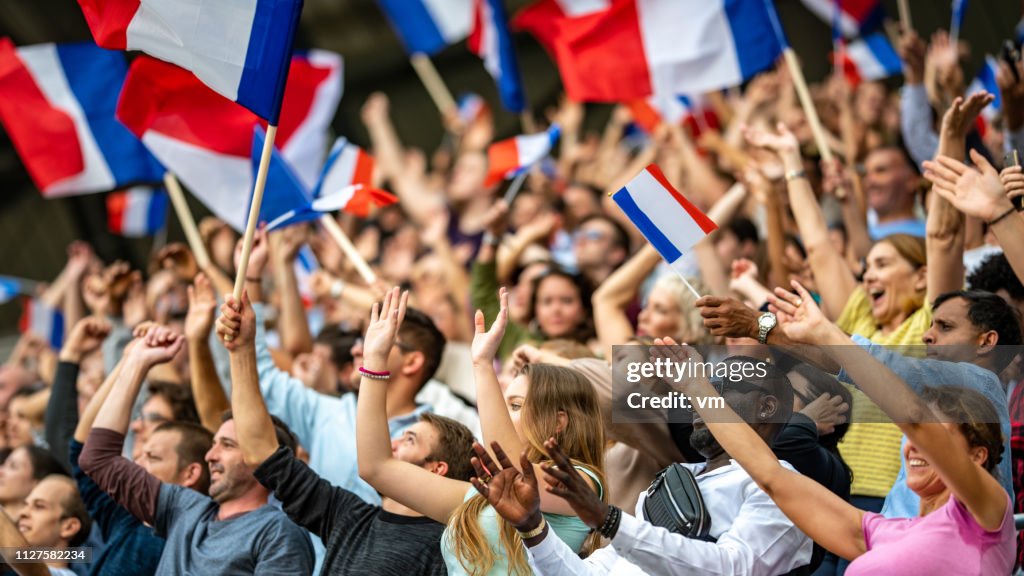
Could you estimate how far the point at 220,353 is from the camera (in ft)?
18.3

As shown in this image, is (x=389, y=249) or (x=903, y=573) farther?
(x=389, y=249)

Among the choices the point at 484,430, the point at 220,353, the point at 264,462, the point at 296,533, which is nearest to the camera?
the point at 484,430

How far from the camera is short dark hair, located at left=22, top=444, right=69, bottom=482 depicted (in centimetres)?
554

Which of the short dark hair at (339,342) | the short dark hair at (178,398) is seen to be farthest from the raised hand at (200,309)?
the short dark hair at (339,342)

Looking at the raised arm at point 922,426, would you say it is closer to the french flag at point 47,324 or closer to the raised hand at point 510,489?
the raised hand at point 510,489

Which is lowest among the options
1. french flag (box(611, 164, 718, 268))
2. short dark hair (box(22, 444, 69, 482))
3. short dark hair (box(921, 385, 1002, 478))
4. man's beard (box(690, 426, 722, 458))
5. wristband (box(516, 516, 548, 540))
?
short dark hair (box(22, 444, 69, 482))

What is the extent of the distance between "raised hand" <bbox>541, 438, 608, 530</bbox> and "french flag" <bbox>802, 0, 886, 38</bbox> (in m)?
5.87

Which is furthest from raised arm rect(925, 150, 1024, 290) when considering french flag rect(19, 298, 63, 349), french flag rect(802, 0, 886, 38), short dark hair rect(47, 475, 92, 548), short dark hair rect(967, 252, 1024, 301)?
french flag rect(19, 298, 63, 349)

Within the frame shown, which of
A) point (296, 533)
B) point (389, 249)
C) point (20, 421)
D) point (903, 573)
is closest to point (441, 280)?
point (389, 249)

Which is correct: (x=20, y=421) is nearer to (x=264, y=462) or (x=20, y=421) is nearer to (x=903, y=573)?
(x=264, y=462)

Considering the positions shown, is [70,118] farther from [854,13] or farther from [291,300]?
[854,13]

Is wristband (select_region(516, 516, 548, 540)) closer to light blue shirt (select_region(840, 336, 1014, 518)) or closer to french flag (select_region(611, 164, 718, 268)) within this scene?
light blue shirt (select_region(840, 336, 1014, 518))

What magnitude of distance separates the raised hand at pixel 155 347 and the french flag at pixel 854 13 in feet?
16.9

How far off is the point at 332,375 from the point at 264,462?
2.15 metres
